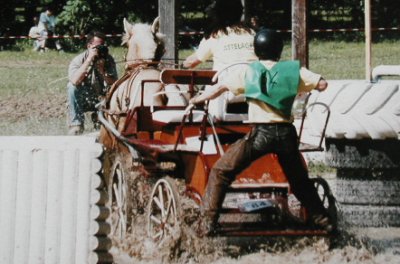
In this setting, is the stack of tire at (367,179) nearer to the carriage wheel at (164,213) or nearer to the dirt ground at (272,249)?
the dirt ground at (272,249)

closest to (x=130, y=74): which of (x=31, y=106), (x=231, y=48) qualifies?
(x=231, y=48)

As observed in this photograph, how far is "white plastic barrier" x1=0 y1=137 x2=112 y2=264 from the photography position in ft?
22.9

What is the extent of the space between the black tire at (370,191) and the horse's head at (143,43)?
2.69m

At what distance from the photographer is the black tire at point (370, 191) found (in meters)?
9.45

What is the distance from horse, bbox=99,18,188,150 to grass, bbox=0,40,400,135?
479 centimetres

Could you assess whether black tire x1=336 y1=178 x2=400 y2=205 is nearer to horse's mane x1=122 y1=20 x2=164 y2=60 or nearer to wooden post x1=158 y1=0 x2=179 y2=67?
horse's mane x1=122 y1=20 x2=164 y2=60

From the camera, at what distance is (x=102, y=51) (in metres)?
13.6

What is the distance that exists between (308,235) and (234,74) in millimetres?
1296

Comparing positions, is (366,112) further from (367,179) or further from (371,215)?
(371,215)

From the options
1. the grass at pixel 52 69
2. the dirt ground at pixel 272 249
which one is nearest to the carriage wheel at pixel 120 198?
the dirt ground at pixel 272 249

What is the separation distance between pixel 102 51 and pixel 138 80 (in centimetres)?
294

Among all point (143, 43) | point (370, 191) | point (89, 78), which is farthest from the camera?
point (89, 78)

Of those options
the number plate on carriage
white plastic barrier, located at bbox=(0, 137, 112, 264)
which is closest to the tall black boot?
the number plate on carriage

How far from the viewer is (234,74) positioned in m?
7.96
